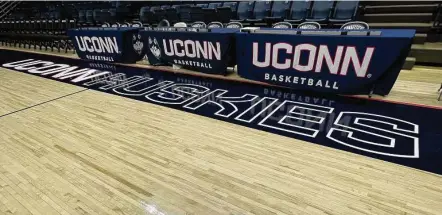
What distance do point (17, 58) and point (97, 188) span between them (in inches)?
311

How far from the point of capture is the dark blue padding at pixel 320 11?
220 inches

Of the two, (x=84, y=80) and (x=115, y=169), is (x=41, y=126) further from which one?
(x=84, y=80)

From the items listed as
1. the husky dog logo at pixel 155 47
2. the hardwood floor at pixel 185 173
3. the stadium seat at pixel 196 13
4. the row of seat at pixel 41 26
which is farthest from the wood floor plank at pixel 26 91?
the row of seat at pixel 41 26

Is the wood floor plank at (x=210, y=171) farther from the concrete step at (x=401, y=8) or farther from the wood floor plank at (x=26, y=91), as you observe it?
the concrete step at (x=401, y=8)

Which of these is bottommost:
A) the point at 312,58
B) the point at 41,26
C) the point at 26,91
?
the point at 26,91

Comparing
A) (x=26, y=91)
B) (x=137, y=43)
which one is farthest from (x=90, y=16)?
(x=26, y=91)

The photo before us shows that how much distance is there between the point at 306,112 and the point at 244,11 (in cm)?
455

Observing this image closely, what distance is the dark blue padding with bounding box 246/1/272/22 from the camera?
6500 mm

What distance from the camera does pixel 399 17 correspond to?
545cm

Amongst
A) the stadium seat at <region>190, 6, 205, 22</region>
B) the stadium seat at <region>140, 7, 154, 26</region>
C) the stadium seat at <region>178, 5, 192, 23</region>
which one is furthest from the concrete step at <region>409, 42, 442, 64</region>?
the stadium seat at <region>140, 7, 154, 26</region>

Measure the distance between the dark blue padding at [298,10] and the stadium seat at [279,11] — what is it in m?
0.14

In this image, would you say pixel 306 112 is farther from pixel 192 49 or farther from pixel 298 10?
pixel 298 10

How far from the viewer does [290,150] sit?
2359 mm

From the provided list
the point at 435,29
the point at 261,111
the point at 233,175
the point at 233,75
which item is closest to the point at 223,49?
the point at 233,75
